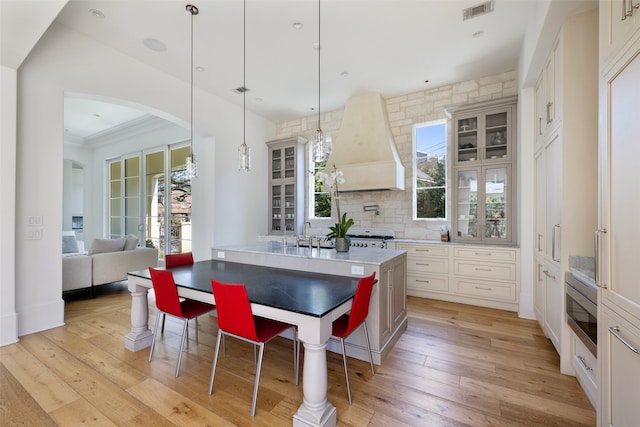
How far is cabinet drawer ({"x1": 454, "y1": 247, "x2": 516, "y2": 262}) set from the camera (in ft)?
11.8

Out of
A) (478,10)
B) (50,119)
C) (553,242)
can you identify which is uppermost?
(478,10)

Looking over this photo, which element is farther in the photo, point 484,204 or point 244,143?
point 484,204

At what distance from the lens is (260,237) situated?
592 centimetres

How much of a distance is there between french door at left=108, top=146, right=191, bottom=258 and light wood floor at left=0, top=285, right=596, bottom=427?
10.5ft

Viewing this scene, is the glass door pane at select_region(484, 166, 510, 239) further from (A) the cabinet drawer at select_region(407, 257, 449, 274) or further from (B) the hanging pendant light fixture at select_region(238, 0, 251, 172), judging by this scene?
(B) the hanging pendant light fixture at select_region(238, 0, 251, 172)

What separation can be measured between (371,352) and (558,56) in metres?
2.92

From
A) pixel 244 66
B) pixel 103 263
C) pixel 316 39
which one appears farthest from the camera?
pixel 103 263

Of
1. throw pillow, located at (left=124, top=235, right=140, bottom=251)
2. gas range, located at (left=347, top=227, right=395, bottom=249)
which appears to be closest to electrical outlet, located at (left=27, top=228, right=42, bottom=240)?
throw pillow, located at (left=124, top=235, right=140, bottom=251)

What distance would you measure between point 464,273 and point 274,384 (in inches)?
118

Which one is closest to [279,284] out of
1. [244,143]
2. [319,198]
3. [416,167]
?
[244,143]

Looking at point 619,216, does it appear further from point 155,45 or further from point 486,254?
point 155,45

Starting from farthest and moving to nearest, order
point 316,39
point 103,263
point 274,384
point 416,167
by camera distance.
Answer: point 416,167 < point 103,263 < point 316,39 < point 274,384

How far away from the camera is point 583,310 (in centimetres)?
183

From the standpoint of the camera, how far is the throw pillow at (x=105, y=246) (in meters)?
4.46
